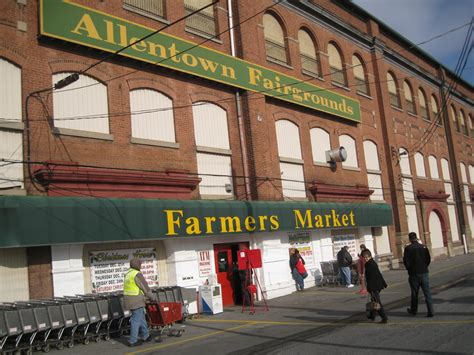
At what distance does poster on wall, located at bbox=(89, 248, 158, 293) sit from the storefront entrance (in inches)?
107

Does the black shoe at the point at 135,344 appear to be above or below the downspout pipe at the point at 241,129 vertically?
below

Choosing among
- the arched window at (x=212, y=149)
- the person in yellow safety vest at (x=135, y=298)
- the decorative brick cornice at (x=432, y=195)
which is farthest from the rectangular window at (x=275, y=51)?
the decorative brick cornice at (x=432, y=195)

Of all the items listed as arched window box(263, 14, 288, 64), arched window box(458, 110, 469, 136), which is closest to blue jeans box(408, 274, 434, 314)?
arched window box(263, 14, 288, 64)

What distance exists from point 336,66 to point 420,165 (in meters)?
10.3

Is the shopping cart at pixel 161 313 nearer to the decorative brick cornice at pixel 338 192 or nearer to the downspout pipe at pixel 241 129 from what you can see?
the downspout pipe at pixel 241 129

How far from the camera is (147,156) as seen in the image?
559 inches

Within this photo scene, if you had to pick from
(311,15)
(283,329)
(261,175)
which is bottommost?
(283,329)

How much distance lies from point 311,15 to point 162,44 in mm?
10207

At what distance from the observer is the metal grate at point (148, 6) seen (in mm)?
14875

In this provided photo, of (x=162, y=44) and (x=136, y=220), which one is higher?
(x=162, y=44)

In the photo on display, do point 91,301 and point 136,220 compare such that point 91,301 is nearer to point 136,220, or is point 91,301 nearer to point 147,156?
point 136,220

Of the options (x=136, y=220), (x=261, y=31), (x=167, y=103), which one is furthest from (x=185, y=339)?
(x=261, y=31)

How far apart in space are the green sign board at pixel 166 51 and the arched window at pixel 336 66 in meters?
2.41

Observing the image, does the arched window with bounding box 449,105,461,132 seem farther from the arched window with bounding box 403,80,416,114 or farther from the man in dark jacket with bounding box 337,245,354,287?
the man in dark jacket with bounding box 337,245,354,287
